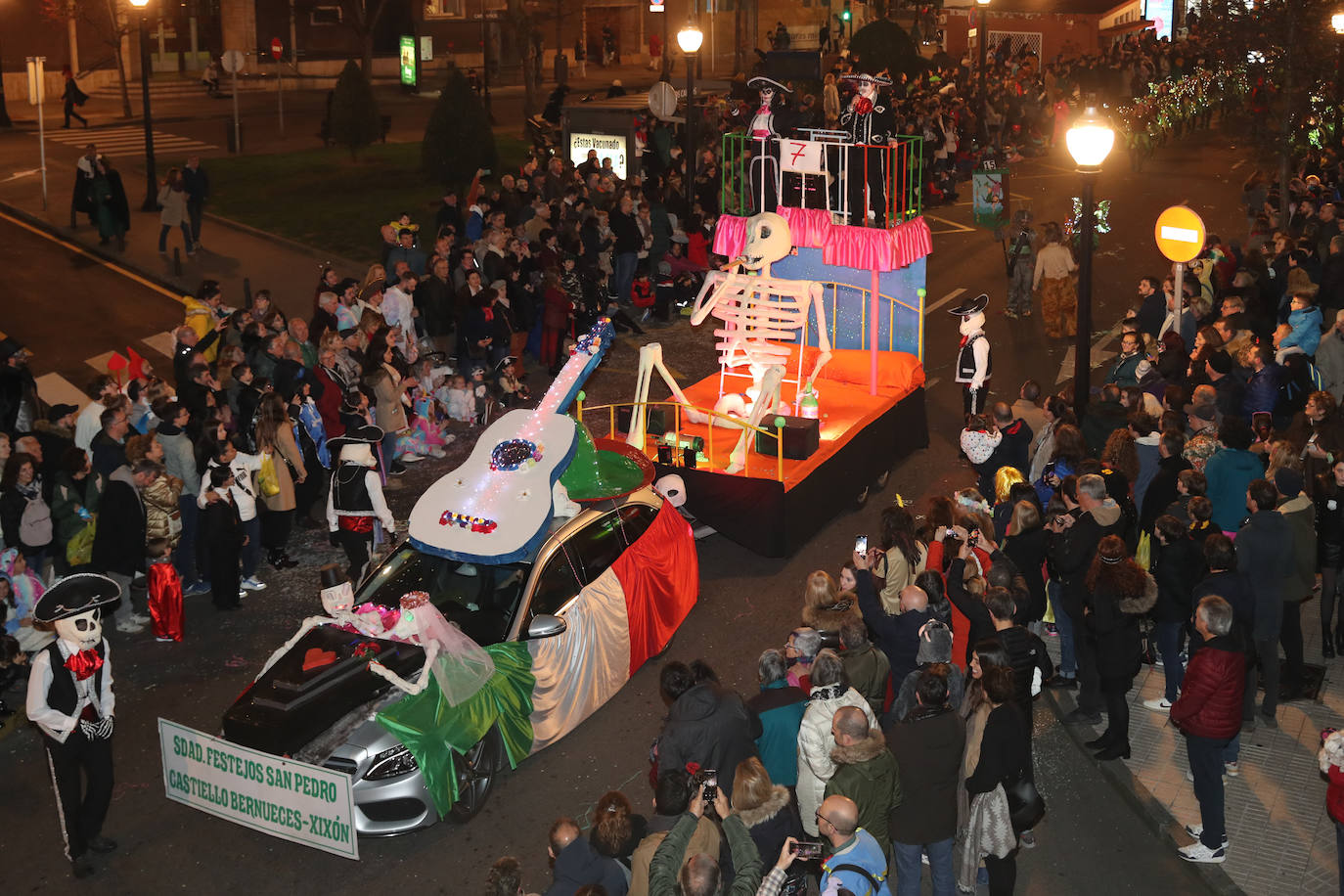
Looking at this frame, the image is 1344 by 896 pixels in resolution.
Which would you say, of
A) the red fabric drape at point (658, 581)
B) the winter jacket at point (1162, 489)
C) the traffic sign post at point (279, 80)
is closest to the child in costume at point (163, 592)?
the red fabric drape at point (658, 581)

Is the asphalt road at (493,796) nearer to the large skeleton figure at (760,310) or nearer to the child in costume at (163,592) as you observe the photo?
the child in costume at (163,592)

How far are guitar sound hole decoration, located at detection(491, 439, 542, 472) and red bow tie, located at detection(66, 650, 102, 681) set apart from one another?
3.10 m

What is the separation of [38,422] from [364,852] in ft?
19.6

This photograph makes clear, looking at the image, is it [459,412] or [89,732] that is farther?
[459,412]

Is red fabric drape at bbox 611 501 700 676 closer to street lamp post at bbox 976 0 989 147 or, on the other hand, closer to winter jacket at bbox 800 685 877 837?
winter jacket at bbox 800 685 877 837

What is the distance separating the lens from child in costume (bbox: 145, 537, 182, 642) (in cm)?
1179

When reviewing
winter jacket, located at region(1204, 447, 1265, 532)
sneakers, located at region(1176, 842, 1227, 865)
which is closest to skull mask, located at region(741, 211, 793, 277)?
winter jacket, located at region(1204, 447, 1265, 532)

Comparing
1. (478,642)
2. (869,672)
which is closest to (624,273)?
(478,642)

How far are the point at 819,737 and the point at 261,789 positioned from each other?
3410 millimetres

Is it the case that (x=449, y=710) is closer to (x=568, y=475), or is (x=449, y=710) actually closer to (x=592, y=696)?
(x=592, y=696)

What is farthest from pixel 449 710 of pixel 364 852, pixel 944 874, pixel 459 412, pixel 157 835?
pixel 459 412

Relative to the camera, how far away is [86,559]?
12016mm

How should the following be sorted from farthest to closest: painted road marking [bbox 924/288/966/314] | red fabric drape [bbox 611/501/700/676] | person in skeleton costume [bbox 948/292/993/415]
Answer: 1. painted road marking [bbox 924/288/966/314]
2. person in skeleton costume [bbox 948/292/993/415]
3. red fabric drape [bbox 611/501/700/676]

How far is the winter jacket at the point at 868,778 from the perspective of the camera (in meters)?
7.63
